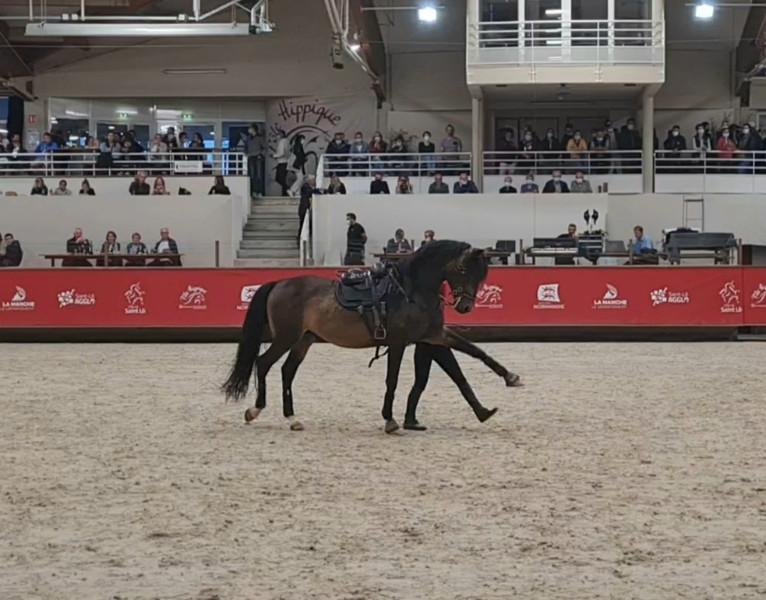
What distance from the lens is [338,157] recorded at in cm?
3144

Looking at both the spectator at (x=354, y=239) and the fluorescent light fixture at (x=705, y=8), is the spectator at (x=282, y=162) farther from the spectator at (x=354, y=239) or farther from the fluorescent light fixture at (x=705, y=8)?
the fluorescent light fixture at (x=705, y=8)

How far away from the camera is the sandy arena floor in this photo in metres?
5.62

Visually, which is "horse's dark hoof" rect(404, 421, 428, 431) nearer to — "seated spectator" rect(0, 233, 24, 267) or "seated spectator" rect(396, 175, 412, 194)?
"seated spectator" rect(0, 233, 24, 267)

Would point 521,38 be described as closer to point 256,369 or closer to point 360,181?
point 360,181

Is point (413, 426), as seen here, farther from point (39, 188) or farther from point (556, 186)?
point (39, 188)

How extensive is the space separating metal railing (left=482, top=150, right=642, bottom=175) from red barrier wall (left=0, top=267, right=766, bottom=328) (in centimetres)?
986

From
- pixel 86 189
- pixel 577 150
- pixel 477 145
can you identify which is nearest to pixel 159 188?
pixel 86 189

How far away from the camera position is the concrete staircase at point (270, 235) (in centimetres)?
2775

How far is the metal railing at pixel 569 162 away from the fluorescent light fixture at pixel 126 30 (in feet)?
29.9

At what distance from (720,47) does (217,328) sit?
20682mm

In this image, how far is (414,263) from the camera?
410 inches

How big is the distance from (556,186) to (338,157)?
636cm

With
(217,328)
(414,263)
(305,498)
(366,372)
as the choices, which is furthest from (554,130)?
(305,498)

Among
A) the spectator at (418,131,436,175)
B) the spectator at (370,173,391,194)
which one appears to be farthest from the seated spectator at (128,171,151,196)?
the spectator at (418,131,436,175)
